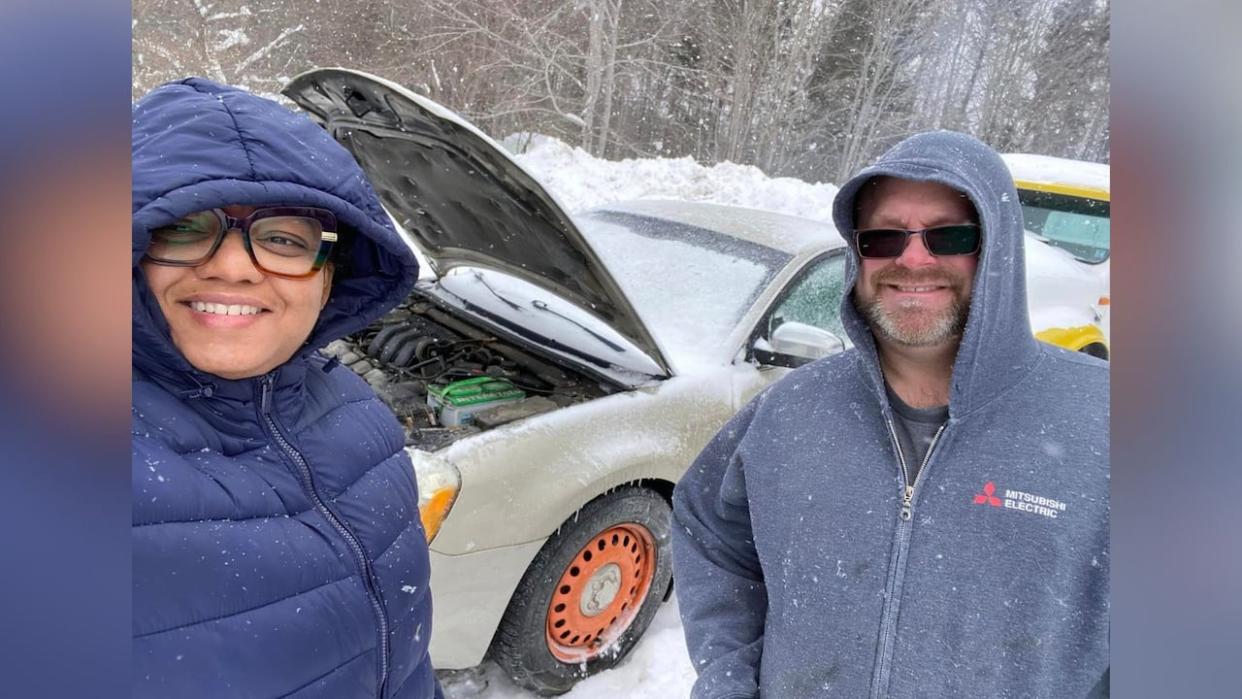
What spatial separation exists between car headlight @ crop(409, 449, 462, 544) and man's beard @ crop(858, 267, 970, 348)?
4.11 ft

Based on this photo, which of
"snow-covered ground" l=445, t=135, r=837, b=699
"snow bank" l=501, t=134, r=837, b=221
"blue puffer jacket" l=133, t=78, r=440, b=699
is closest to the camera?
"blue puffer jacket" l=133, t=78, r=440, b=699

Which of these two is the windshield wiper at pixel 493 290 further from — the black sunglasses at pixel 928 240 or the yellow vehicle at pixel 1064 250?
the yellow vehicle at pixel 1064 250

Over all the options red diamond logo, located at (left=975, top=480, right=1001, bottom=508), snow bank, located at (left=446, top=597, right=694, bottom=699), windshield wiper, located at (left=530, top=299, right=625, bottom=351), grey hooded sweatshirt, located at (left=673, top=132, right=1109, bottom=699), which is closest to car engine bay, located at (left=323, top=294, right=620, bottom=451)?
windshield wiper, located at (left=530, top=299, right=625, bottom=351)

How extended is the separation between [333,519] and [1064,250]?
16.5 feet

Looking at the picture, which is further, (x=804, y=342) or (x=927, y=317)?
(x=804, y=342)

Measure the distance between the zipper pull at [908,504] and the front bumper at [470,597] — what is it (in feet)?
4.19

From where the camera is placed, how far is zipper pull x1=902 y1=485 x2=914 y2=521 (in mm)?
1087

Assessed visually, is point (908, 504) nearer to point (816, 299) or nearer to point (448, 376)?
point (448, 376)

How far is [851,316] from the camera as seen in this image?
1.24 meters

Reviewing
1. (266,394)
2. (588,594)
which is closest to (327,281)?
(266,394)

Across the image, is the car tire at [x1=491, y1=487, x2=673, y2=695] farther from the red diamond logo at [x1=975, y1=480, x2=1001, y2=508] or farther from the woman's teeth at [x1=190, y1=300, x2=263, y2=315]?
the woman's teeth at [x1=190, y1=300, x2=263, y2=315]

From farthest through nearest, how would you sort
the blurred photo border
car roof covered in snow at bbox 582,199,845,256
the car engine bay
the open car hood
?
car roof covered in snow at bbox 582,199,845,256 → the car engine bay → the open car hood → the blurred photo border

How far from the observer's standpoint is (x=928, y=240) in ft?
3.81
